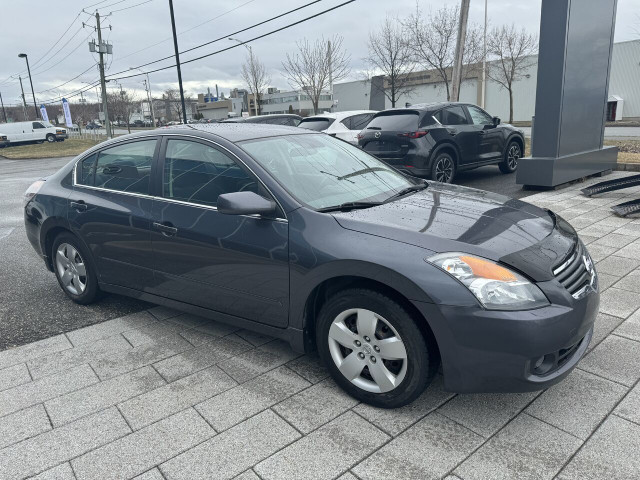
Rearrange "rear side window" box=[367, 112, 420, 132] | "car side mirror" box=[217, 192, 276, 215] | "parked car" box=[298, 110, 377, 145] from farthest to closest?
1. "parked car" box=[298, 110, 377, 145]
2. "rear side window" box=[367, 112, 420, 132]
3. "car side mirror" box=[217, 192, 276, 215]

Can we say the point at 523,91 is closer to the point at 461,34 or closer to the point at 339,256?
the point at 461,34

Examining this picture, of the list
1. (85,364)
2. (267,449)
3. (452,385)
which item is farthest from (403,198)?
(85,364)

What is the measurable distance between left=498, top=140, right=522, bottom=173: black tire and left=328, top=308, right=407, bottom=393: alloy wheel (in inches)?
352

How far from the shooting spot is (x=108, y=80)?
34188 mm

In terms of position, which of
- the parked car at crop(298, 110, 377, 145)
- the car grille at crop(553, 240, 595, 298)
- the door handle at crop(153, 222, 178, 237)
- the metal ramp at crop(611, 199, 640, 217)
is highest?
the parked car at crop(298, 110, 377, 145)

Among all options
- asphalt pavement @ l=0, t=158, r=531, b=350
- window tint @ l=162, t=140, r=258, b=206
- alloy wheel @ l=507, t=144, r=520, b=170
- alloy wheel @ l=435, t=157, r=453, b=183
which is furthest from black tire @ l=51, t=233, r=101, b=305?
alloy wheel @ l=507, t=144, r=520, b=170

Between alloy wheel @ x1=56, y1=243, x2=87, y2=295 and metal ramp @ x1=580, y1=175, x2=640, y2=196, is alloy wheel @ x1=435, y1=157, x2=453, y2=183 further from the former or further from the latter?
alloy wheel @ x1=56, y1=243, x2=87, y2=295

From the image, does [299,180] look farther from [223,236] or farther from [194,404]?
[194,404]

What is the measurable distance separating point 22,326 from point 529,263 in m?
3.95

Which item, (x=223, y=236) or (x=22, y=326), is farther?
(x=22, y=326)

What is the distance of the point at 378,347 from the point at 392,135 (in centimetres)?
696

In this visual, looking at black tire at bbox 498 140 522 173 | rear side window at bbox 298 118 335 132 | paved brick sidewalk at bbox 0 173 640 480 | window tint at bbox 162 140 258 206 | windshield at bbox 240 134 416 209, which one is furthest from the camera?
rear side window at bbox 298 118 335 132

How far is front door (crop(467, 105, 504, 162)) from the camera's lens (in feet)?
32.2

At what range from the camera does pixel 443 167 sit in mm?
9172
